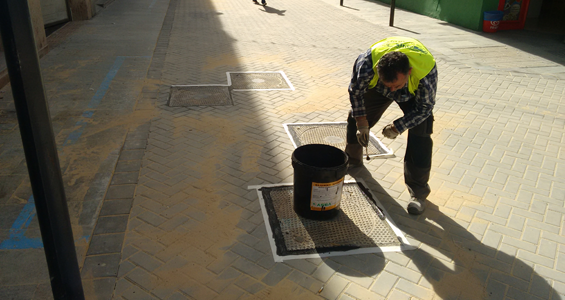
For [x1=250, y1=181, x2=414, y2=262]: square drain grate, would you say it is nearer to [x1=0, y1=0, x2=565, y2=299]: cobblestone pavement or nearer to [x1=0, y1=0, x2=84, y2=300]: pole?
[x1=0, y1=0, x2=565, y2=299]: cobblestone pavement

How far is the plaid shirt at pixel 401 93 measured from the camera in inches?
159

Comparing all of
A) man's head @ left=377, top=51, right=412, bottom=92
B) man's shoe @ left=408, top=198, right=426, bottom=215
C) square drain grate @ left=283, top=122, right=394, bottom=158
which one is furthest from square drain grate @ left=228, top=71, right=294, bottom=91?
man's head @ left=377, top=51, right=412, bottom=92

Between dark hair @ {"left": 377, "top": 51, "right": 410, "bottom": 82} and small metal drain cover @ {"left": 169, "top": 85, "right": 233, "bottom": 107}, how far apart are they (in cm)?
408

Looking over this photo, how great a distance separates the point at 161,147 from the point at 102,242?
198cm

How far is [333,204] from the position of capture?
4312mm

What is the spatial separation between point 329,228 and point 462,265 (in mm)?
1225

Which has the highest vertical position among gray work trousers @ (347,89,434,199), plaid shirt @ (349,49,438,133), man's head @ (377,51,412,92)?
man's head @ (377,51,412,92)

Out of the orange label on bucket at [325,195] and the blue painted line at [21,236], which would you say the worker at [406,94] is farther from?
the blue painted line at [21,236]

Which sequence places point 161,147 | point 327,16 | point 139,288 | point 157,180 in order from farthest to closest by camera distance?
point 327,16 → point 161,147 → point 157,180 → point 139,288

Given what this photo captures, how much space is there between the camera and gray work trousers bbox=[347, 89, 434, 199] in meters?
4.39

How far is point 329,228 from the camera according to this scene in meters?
4.31

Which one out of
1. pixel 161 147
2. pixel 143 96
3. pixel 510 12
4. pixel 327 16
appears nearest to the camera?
pixel 161 147

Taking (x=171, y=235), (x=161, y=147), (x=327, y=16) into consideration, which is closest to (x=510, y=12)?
(x=327, y=16)

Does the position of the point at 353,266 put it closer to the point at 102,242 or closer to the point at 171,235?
the point at 171,235
